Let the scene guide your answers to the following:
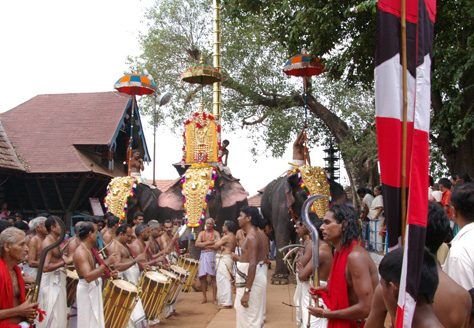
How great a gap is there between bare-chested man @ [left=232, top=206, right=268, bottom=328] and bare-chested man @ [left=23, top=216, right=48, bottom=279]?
2.40 meters

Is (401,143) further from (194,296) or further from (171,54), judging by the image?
(171,54)

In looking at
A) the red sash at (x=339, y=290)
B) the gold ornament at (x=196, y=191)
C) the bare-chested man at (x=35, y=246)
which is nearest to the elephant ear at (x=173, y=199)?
the gold ornament at (x=196, y=191)

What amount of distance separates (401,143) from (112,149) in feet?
60.2

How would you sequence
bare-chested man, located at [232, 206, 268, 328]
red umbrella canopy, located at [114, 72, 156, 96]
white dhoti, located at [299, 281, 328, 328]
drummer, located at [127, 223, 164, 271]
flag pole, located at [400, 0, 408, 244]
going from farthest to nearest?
1. red umbrella canopy, located at [114, 72, 156, 96]
2. drummer, located at [127, 223, 164, 271]
3. bare-chested man, located at [232, 206, 268, 328]
4. white dhoti, located at [299, 281, 328, 328]
5. flag pole, located at [400, 0, 408, 244]

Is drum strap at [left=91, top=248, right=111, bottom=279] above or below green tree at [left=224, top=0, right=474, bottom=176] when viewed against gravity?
below

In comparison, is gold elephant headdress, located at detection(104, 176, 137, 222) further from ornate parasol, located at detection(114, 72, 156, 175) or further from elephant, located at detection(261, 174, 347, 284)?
elephant, located at detection(261, 174, 347, 284)

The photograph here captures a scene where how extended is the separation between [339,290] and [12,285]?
7.92 feet

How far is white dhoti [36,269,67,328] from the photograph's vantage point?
282 inches

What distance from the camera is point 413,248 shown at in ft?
7.81

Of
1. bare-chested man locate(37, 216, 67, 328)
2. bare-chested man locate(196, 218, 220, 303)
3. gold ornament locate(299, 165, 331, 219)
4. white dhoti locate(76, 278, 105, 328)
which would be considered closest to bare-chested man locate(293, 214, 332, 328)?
white dhoti locate(76, 278, 105, 328)

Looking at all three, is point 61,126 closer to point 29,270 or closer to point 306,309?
point 29,270

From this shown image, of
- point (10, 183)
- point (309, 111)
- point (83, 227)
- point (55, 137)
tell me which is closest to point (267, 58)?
point (309, 111)

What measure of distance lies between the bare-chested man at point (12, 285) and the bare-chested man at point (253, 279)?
8.83ft

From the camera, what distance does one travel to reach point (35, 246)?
7.18m
